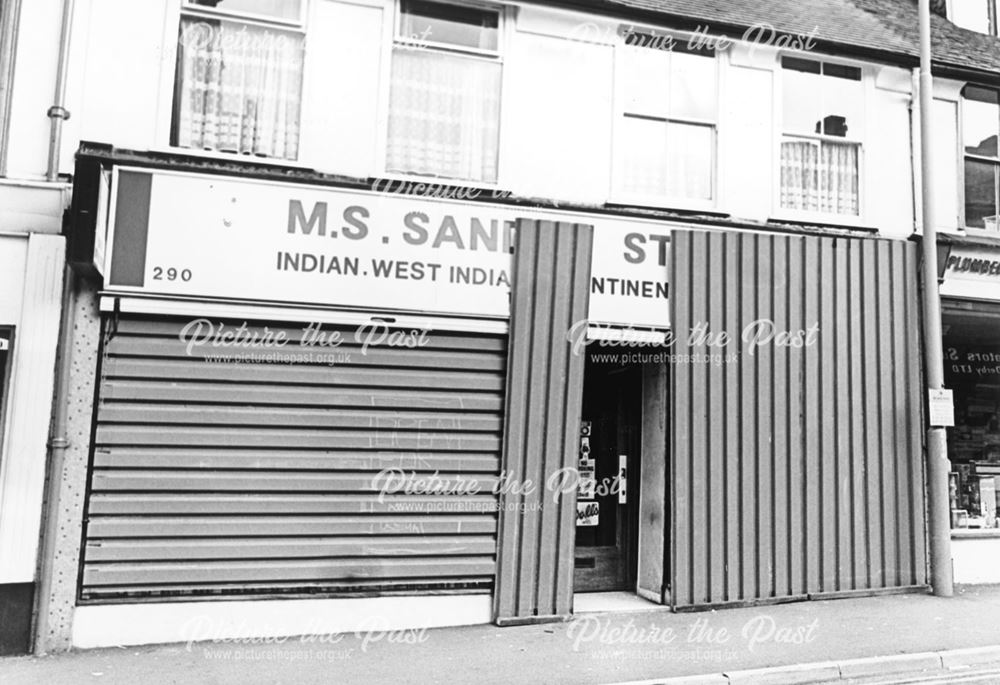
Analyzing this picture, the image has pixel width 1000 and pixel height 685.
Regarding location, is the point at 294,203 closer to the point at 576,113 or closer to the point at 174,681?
the point at 576,113

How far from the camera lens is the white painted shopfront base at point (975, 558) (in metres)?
8.78

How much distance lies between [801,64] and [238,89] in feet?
20.5

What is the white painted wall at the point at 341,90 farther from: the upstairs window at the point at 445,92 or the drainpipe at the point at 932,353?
the drainpipe at the point at 932,353

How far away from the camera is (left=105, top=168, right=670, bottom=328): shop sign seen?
6508 millimetres

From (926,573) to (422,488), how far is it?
18.5 ft

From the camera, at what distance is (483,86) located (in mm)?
7895

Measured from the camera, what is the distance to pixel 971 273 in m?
9.07

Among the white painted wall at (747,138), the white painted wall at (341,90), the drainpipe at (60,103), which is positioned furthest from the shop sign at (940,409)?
the drainpipe at (60,103)

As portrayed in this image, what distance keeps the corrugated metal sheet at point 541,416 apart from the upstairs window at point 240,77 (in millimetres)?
2575

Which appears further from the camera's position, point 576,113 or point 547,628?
point 576,113

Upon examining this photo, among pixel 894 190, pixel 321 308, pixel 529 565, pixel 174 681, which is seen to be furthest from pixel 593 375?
pixel 174 681

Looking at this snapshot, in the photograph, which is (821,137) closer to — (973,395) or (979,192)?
(979,192)

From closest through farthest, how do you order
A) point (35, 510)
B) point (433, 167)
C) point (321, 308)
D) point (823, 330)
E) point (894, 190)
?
point (35, 510) → point (321, 308) → point (433, 167) → point (823, 330) → point (894, 190)

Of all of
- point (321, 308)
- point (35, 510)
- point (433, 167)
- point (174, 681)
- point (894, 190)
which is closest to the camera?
point (174, 681)
